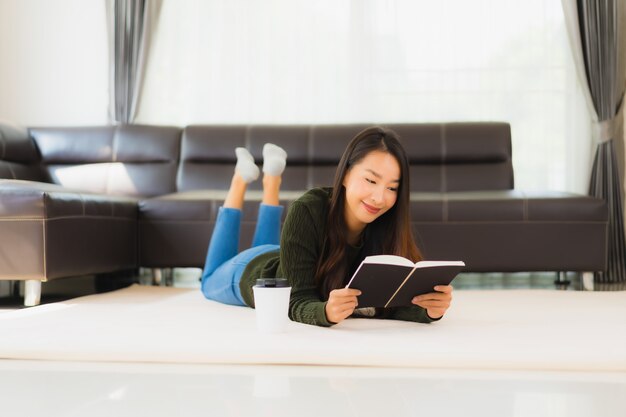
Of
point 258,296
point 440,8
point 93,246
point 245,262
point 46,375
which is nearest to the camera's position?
point 46,375

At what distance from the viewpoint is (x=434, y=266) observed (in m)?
1.67

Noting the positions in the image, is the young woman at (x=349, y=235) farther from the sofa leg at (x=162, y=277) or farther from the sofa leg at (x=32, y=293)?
the sofa leg at (x=162, y=277)

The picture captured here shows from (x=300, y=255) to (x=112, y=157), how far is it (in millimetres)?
2536

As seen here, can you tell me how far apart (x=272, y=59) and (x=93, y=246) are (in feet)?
6.93

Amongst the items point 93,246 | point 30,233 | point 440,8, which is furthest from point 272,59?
point 30,233

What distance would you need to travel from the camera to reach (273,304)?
71.1 inches

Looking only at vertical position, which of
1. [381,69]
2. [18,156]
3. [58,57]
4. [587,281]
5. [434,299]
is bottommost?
[587,281]

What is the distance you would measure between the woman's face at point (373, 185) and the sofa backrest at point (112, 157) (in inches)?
94.9

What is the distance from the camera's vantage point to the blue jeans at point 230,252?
2.38m

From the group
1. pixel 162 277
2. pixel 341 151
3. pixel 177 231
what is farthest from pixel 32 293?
pixel 341 151

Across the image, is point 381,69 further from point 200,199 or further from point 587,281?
point 587,281

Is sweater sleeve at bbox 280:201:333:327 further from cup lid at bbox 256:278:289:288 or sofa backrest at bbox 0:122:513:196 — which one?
sofa backrest at bbox 0:122:513:196

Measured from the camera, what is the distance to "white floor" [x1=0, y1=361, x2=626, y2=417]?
119cm

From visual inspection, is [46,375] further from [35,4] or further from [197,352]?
[35,4]
